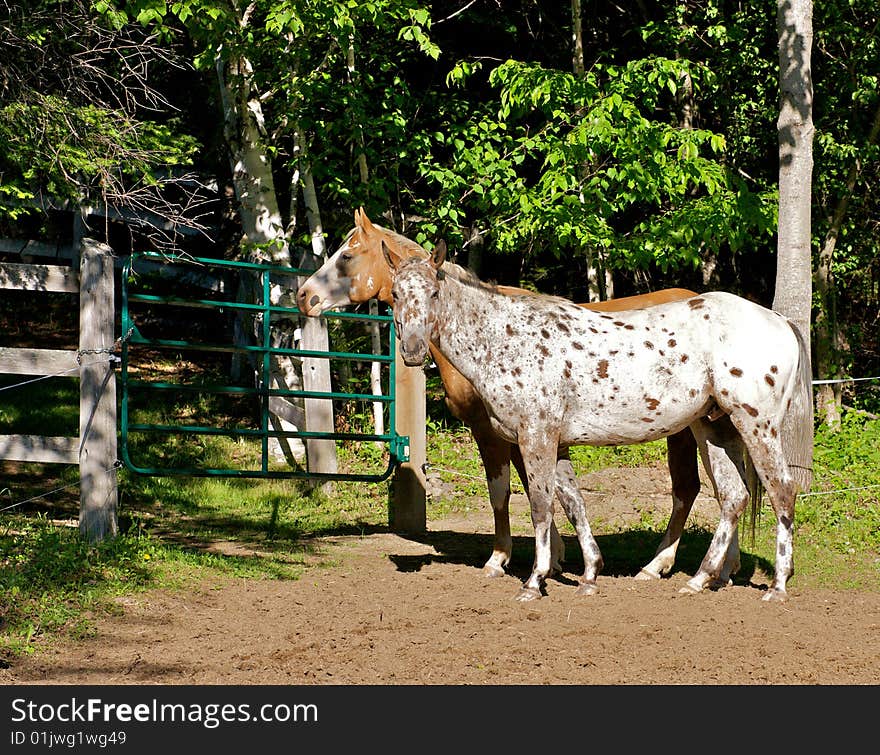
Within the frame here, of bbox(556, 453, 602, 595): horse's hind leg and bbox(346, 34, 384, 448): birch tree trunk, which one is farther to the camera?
bbox(346, 34, 384, 448): birch tree trunk

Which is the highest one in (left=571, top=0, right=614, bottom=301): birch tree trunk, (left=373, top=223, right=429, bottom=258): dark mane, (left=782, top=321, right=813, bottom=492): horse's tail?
(left=571, top=0, right=614, bottom=301): birch tree trunk

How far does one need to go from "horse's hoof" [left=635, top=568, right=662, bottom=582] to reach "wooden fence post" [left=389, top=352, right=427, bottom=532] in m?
2.27

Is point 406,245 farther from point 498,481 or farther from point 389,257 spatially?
point 498,481

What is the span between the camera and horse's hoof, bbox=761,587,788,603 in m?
6.29

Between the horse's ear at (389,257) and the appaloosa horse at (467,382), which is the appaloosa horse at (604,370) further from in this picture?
the appaloosa horse at (467,382)

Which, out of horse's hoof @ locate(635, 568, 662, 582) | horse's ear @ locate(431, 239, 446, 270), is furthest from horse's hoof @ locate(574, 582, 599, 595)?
horse's ear @ locate(431, 239, 446, 270)

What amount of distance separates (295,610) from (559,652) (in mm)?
1611

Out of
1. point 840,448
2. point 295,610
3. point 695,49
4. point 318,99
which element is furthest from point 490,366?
point 695,49

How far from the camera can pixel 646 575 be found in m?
6.94

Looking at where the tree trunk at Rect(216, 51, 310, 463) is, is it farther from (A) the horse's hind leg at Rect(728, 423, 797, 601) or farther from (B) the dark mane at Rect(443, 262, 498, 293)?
(A) the horse's hind leg at Rect(728, 423, 797, 601)

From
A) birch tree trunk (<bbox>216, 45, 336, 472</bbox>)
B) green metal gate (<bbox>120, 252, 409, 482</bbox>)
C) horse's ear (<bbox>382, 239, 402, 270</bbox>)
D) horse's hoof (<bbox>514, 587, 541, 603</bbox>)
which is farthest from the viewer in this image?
birch tree trunk (<bbox>216, 45, 336, 472</bbox>)

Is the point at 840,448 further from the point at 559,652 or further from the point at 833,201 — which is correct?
the point at 559,652

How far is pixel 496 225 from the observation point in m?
10.5

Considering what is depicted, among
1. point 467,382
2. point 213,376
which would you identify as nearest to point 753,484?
point 467,382
